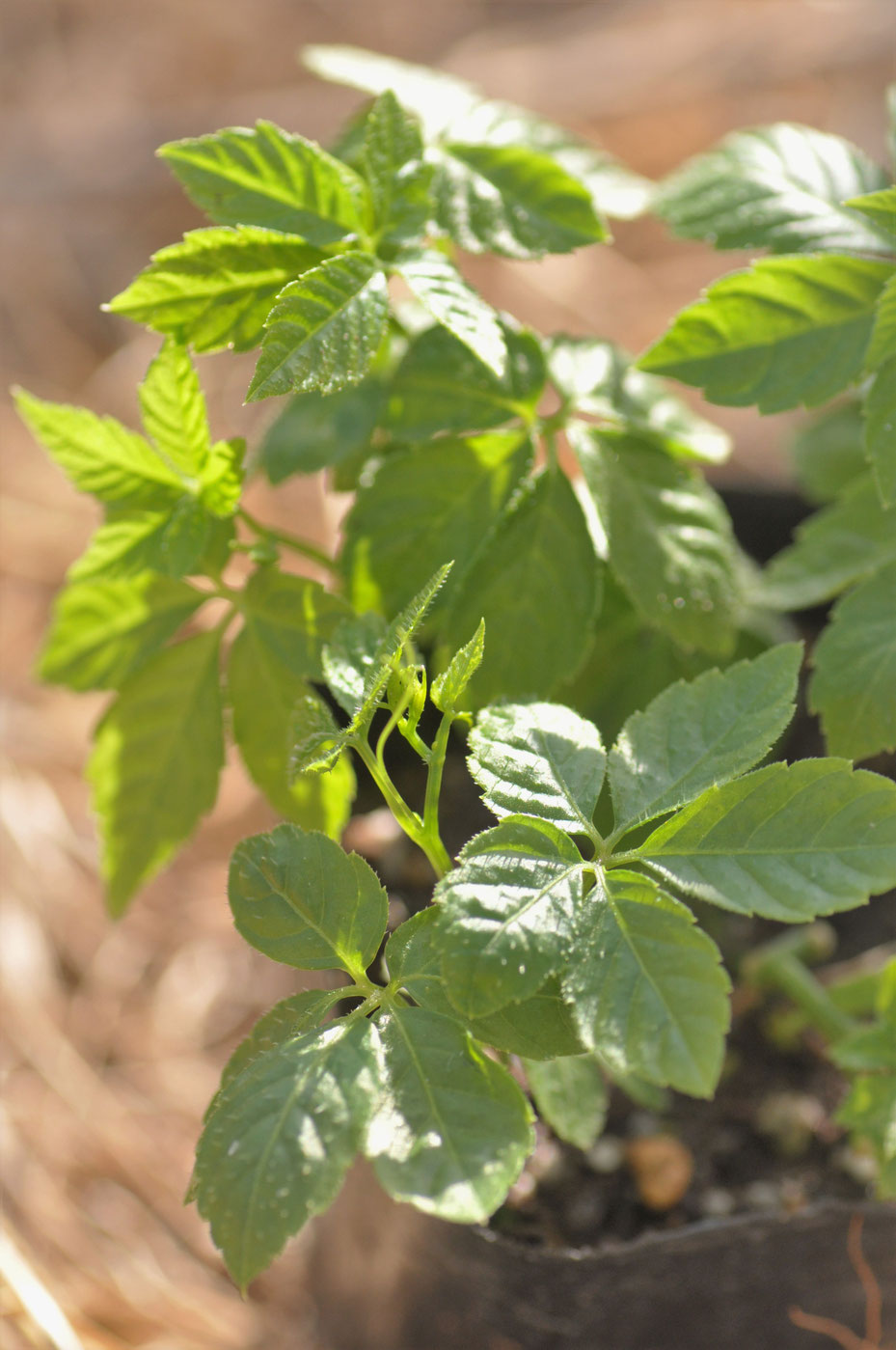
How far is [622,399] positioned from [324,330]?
0.35 metres

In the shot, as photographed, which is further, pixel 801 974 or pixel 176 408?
pixel 801 974

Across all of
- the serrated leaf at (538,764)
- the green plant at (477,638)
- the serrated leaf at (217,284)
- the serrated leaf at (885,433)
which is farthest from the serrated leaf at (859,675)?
the serrated leaf at (217,284)

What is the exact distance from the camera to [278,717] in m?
0.84

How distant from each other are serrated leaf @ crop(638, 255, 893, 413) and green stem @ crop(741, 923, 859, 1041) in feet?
1.74

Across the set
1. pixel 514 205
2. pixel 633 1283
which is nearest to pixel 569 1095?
pixel 633 1283

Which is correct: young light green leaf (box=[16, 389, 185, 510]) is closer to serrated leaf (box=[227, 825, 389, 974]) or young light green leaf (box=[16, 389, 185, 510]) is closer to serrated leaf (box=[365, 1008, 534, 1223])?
serrated leaf (box=[227, 825, 389, 974])

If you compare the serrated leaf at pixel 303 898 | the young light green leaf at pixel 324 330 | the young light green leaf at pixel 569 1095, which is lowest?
the young light green leaf at pixel 569 1095

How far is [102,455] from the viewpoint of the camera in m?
0.79

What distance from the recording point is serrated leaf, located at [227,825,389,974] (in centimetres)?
63

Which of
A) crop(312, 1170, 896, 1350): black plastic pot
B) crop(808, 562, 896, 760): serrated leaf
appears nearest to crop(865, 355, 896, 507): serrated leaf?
crop(808, 562, 896, 760): serrated leaf

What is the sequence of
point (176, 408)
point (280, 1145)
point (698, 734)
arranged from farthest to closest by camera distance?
point (176, 408) < point (698, 734) < point (280, 1145)

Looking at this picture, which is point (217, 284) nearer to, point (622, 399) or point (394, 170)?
point (394, 170)

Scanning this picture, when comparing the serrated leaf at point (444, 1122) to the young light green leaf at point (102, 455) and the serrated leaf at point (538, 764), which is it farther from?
the young light green leaf at point (102, 455)

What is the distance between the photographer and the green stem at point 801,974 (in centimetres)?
102
